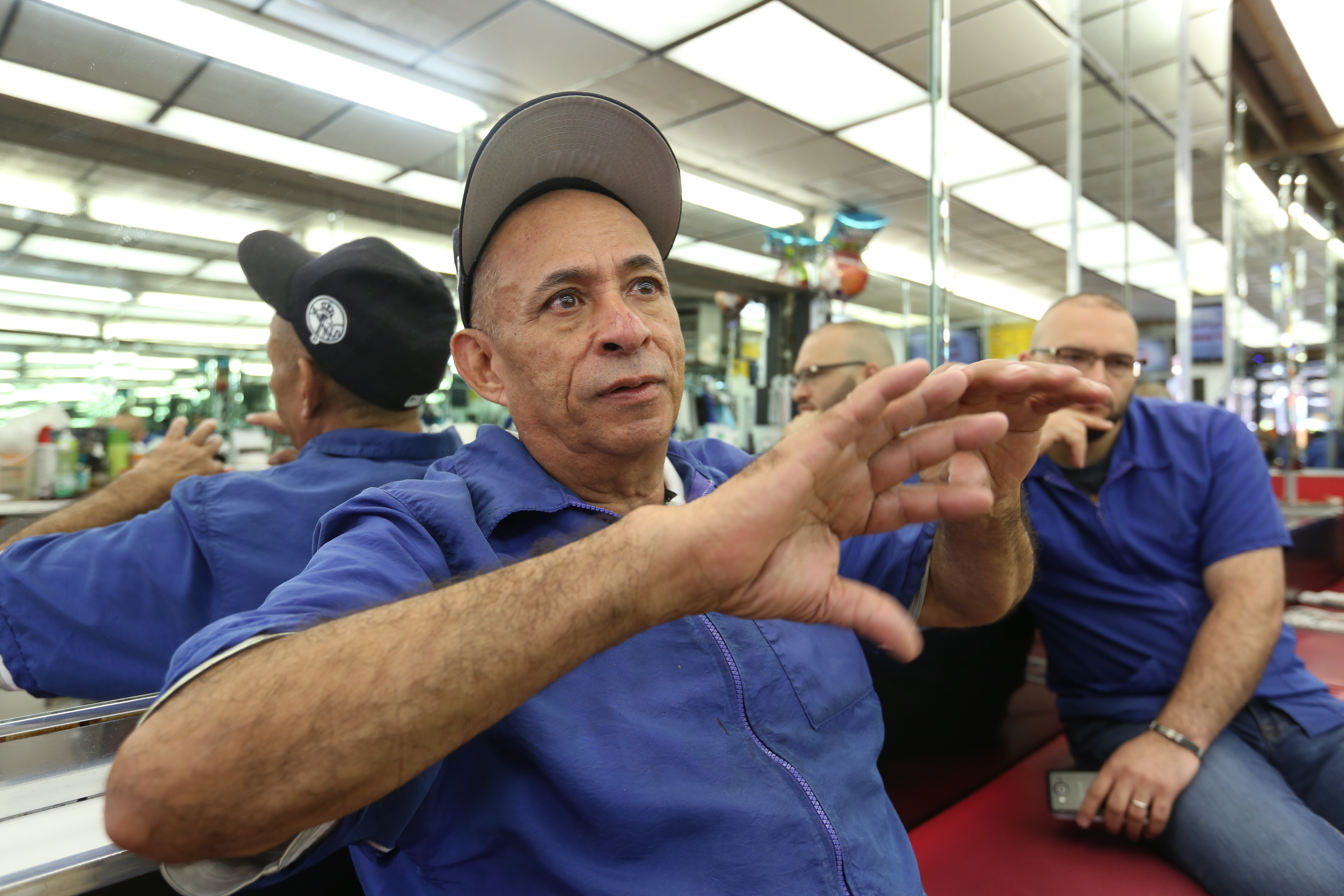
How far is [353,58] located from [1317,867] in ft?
7.86

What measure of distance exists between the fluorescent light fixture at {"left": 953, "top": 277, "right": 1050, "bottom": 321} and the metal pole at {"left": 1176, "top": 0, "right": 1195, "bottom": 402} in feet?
4.66

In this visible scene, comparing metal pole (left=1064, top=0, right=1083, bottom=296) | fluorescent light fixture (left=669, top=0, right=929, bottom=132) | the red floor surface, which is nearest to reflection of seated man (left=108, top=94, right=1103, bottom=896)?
the red floor surface

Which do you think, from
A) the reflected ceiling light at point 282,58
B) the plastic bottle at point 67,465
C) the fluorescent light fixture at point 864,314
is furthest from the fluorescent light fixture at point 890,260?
the plastic bottle at point 67,465

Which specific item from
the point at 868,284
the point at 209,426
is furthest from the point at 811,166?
the point at 209,426

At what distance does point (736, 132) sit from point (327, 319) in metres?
2.39

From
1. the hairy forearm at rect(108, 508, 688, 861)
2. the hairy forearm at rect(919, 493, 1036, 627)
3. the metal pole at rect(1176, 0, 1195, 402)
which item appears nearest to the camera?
the hairy forearm at rect(108, 508, 688, 861)

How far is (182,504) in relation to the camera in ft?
3.45

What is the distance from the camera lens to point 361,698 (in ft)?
1.80

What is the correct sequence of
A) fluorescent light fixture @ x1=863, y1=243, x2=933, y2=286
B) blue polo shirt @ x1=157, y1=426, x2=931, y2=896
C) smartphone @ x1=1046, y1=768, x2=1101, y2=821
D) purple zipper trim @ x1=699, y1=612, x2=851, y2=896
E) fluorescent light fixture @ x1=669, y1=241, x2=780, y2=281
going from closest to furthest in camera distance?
blue polo shirt @ x1=157, y1=426, x2=931, y2=896
purple zipper trim @ x1=699, y1=612, x2=851, y2=896
smartphone @ x1=1046, y1=768, x2=1101, y2=821
fluorescent light fixture @ x1=669, y1=241, x2=780, y2=281
fluorescent light fixture @ x1=863, y1=243, x2=933, y2=286

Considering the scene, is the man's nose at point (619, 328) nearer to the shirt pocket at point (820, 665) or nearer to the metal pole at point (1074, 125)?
the shirt pocket at point (820, 665)

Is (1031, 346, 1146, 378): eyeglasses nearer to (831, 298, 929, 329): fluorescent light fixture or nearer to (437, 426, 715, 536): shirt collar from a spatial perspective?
(831, 298, 929, 329): fluorescent light fixture

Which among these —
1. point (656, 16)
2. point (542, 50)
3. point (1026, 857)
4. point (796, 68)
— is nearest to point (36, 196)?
point (542, 50)

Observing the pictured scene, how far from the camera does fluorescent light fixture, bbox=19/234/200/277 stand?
1130 mm

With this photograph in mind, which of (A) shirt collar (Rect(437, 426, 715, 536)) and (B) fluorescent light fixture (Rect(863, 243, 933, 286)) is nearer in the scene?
(A) shirt collar (Rect(437, 426, 715, 536))
